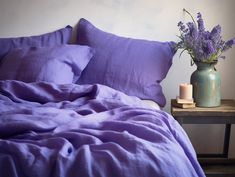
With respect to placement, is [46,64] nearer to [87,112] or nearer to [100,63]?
[100,63]

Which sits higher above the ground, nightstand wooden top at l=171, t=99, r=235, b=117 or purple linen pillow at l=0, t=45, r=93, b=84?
purple linen pillow at l=0, t=45, r=93, b=84

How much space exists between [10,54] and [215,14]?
1406 mm

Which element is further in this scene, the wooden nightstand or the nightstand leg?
the nightstand leg

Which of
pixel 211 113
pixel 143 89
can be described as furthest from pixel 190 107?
pixel 143 89

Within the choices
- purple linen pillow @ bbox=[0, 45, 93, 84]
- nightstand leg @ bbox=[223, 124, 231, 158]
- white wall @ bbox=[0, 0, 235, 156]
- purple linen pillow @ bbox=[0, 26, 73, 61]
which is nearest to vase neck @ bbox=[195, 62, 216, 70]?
white wall @ bbox=[0, 0, 235, 156]

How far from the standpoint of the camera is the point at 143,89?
198 centimetres

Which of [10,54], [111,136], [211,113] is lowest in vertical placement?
[211,113]

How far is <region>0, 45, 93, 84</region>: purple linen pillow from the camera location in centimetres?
187

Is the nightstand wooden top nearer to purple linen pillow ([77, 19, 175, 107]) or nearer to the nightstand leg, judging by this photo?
purple linen pillow ([77, 19, 175, 107])

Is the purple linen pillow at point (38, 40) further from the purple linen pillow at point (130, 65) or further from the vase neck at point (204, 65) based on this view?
the vase neck at point (204, 65)

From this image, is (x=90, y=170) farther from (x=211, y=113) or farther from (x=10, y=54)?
(x=10, y=54)

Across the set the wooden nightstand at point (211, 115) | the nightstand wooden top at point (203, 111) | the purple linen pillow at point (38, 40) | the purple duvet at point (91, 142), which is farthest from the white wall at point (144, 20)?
the purple duvet at point (91, 142)

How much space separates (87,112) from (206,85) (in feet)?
2.74

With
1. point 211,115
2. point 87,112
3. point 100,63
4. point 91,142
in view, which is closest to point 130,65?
point 100,63
